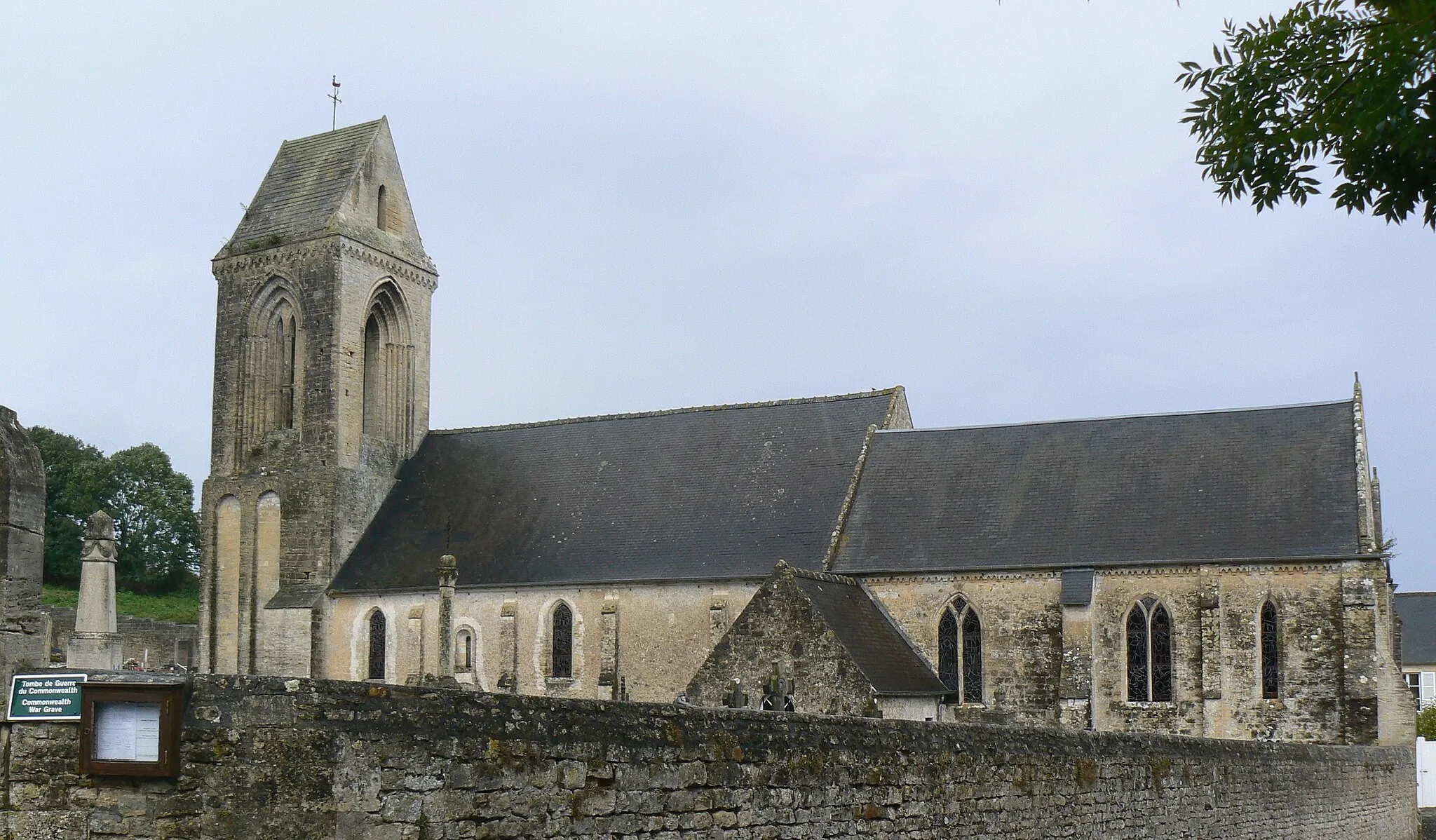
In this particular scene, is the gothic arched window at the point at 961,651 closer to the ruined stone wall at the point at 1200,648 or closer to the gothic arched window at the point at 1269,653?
the ruined stone wall at the point at 1200,648

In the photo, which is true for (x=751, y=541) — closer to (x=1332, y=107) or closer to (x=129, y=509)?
(x=1332, y=107)

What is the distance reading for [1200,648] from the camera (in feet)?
97.8

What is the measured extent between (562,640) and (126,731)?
1130 inches

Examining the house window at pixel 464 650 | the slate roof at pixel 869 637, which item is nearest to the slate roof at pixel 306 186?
the house window at pixel 464 650

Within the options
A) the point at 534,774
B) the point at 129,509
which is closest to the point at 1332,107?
the point at 534,774

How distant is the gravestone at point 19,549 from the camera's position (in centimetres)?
789

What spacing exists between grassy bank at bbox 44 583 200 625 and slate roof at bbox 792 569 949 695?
36954mm

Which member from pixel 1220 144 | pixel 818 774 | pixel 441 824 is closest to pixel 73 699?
pixel 441 824

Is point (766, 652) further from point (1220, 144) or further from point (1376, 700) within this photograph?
point (1220, 144)

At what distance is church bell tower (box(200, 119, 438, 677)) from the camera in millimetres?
A: 39250

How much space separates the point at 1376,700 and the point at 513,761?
24.7 m

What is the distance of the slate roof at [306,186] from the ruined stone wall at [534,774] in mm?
33061

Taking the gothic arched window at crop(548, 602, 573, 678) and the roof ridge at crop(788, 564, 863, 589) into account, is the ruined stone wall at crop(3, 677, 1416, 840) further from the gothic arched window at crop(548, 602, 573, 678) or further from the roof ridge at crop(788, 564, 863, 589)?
the gothic arched window at crop(548, 602, 573, 678)

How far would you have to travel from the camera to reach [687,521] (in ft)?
116
